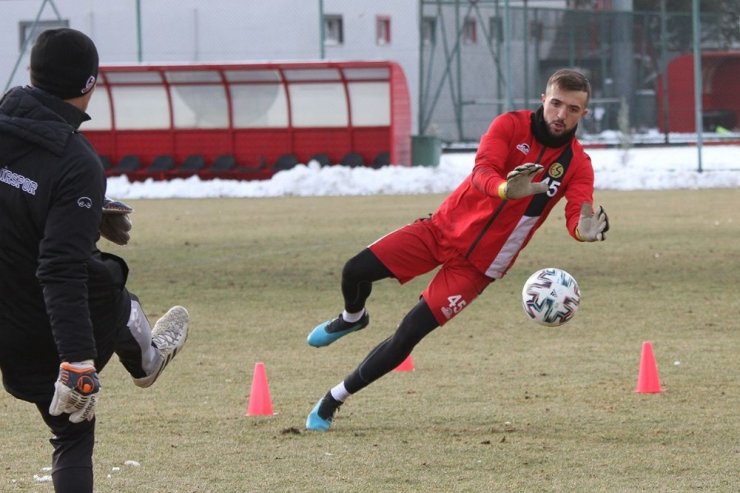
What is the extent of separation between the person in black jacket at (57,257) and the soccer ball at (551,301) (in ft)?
10.4

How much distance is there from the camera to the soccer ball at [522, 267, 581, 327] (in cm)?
742

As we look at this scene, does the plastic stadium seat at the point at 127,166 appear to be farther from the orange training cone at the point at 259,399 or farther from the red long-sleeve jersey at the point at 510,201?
the red long-sleeve jersey at the point at 510,201

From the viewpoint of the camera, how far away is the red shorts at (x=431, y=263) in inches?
282

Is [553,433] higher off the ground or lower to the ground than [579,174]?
lower

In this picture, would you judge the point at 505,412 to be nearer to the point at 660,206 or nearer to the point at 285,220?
the point at 285,220

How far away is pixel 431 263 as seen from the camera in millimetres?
7395

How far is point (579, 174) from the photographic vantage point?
727 cm

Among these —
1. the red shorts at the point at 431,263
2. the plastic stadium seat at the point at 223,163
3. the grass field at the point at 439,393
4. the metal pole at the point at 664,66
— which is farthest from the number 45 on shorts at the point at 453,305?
the metal pole at the point at 664,66

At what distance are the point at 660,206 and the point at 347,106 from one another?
7695 mm

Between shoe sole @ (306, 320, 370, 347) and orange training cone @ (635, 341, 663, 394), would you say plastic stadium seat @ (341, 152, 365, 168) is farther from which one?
shoe sole @ (306, 320, 370, 347)

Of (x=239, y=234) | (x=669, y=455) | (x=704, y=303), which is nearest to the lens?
(x=669, y=455)

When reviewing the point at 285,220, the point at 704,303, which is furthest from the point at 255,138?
the point at 704,303

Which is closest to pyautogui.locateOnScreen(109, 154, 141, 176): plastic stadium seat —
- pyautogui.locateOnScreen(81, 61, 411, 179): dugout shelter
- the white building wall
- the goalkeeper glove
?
pyautogui.locateOnScreen(81, 61, 411, 179): dugout shelter

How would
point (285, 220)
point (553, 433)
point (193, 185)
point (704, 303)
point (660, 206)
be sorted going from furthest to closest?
1. point (193, 185)
2. point (660, 206)
3. point (285, 220)
4. point (704, 303)
5. point (553, 433)
